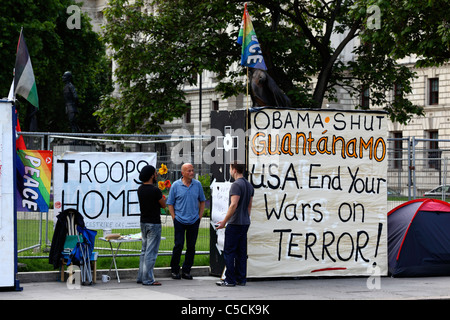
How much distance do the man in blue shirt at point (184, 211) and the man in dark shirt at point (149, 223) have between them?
640 millimetres

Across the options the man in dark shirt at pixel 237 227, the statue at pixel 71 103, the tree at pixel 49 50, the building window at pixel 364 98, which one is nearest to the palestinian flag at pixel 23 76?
the man in dark shirt at pixel 237 227

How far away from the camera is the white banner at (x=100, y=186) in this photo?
13.0 metres

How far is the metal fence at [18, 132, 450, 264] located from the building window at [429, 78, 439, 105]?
38.4 m

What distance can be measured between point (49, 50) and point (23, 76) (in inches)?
1151

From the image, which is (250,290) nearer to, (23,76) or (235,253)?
(235,253)

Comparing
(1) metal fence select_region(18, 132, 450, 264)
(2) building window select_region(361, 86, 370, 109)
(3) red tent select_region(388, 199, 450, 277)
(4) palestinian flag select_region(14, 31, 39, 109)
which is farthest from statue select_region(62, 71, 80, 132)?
(2) building window select_region(361, 86, 370, 109)

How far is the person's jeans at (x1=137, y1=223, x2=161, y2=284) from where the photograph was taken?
1196cm

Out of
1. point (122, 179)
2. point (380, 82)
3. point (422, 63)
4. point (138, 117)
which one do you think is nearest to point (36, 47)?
point (138, 117)

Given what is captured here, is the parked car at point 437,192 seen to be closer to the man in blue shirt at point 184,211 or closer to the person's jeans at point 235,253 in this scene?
the person's jeans at point 235,253

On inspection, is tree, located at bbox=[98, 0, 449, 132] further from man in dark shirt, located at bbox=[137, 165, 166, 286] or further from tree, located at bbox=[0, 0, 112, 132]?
man in dark shirt, located at bbox=[137, 165, 166, 286]

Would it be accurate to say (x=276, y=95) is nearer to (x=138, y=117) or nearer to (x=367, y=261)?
(x=367, y=261)

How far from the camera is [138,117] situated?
30.1 m

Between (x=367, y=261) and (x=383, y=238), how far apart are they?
511 millimetres

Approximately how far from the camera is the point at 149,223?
12.0m
